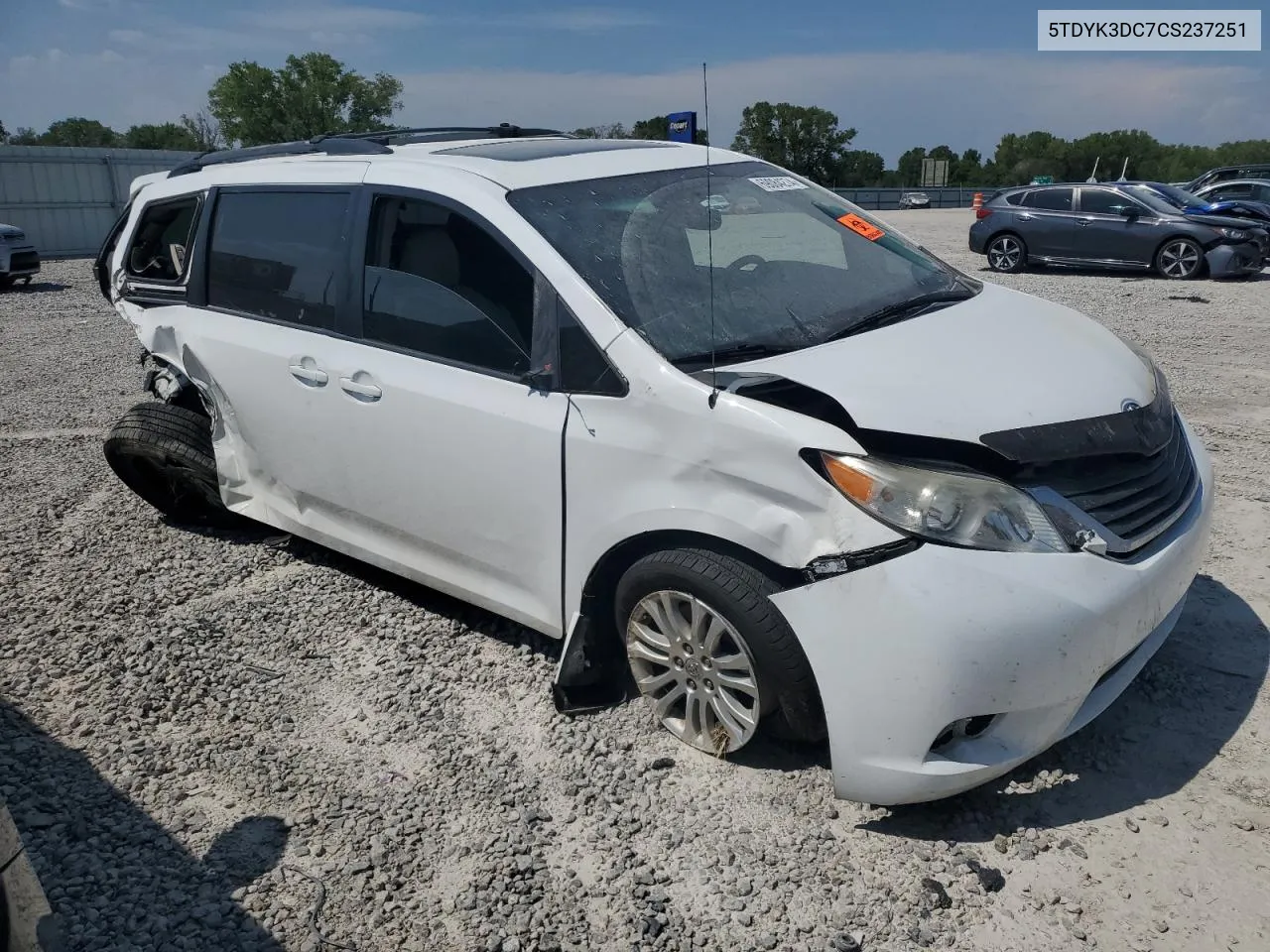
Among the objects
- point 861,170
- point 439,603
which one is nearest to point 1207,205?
point 439,603

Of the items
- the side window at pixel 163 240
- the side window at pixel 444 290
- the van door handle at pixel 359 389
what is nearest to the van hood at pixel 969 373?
the side window at pixel 444 290

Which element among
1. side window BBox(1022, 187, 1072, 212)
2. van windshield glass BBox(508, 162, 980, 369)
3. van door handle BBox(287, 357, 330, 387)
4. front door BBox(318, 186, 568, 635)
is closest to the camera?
van windshield glass BBox(508, 162, 980, 369)

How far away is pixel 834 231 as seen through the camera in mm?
3867

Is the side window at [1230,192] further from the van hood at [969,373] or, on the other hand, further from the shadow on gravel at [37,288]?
the shadow on gravel at [37,288]

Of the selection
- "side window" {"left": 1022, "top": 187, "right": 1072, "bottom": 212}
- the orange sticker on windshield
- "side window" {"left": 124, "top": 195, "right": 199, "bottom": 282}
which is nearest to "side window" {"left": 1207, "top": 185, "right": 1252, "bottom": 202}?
"side window" {"left": 1022, "top": 187, "right": 1072, "bottom": 212}

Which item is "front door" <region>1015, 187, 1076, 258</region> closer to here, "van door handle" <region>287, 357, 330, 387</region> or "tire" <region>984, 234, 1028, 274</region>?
"tire" <region>984, 234, 1028, 274</region>

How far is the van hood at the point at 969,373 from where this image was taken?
264cm

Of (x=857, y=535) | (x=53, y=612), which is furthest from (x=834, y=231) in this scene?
(x=53, y=612)

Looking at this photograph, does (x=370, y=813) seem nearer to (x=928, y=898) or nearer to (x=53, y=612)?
(x=928, y=898)

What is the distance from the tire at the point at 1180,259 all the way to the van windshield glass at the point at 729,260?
12964 mm

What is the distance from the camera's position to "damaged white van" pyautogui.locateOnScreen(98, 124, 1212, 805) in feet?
8.27

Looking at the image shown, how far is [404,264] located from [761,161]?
5.18 feet

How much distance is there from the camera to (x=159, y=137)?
6975cm

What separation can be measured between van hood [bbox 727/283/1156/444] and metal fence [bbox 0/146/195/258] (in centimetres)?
2201
